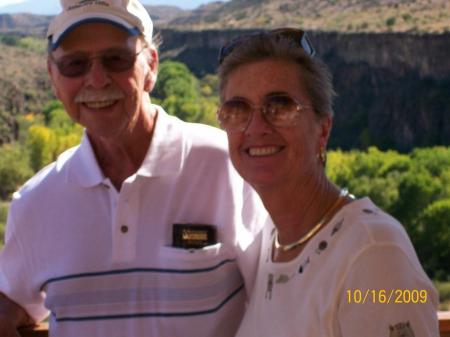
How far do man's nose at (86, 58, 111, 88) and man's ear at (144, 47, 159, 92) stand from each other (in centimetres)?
12

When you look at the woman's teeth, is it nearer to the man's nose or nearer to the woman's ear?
the man's nose

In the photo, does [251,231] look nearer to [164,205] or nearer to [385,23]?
[164,205]

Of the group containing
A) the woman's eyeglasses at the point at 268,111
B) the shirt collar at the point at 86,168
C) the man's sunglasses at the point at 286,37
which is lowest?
the shirt collar at the point at 86,168

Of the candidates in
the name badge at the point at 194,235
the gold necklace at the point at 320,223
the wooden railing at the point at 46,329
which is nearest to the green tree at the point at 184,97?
the wooden railing at the point at 46,329

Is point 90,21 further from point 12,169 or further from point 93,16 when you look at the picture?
point 12,169

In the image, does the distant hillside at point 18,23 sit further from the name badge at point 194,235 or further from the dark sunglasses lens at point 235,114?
the dark sunglasses lens at point 235,114

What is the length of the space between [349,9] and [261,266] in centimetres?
3152

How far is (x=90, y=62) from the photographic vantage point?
5.57 feet

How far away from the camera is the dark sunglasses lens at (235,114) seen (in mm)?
1507

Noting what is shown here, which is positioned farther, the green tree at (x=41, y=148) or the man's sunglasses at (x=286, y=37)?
the green tree at (x=41, y=148)

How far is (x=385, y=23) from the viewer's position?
26.9 metres

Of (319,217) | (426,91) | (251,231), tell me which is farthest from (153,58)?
(426,91)

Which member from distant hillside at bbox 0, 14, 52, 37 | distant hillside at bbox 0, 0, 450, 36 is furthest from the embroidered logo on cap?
distant hillside at bbox 0, 14, 52, 37

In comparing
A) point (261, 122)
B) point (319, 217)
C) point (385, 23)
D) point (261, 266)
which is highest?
point (385, 23)
